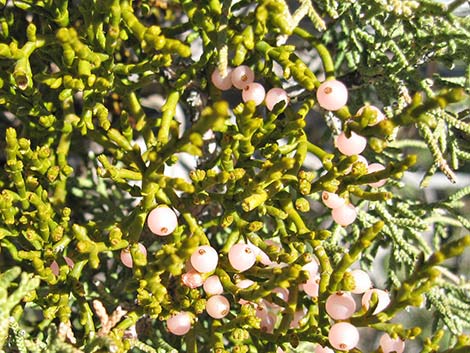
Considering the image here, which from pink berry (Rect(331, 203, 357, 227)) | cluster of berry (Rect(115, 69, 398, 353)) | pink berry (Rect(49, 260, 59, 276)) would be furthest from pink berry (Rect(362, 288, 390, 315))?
pink berry (Rect(49, 260, 59, 276))

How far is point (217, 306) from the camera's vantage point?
3.06 feet

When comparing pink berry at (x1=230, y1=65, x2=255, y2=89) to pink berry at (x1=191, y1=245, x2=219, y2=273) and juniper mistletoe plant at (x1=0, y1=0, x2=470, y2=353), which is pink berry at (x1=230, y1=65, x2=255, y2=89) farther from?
pink berry at (x1=191, y1=245, x2=219, y2=273)

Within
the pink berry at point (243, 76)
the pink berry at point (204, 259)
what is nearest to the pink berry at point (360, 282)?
the pink berry at point (204, 259)

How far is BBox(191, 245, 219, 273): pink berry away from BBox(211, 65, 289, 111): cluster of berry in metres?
0.25

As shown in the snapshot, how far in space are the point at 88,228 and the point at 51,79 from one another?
0.77ft

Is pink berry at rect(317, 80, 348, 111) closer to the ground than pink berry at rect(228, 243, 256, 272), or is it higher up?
higher up

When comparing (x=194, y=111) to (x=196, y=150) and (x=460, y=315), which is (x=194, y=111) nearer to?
(x=196, y=150)

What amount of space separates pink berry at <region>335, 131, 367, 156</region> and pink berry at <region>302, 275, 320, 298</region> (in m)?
0.19

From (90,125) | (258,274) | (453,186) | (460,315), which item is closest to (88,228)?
(90,125)

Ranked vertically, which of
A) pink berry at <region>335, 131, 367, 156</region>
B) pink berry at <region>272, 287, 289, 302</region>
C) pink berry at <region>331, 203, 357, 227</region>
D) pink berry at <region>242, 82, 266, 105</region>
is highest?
pink berry at <region>242, 82, 266, 105</region>

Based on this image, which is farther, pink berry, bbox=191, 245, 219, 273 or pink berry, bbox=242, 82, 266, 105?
pink berry, bbox=242, 82, 266, 105

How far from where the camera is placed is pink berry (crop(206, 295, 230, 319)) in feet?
3.07

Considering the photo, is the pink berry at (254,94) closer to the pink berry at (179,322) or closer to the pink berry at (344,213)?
the pink berry at (344,213)

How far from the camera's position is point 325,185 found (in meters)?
0.94
